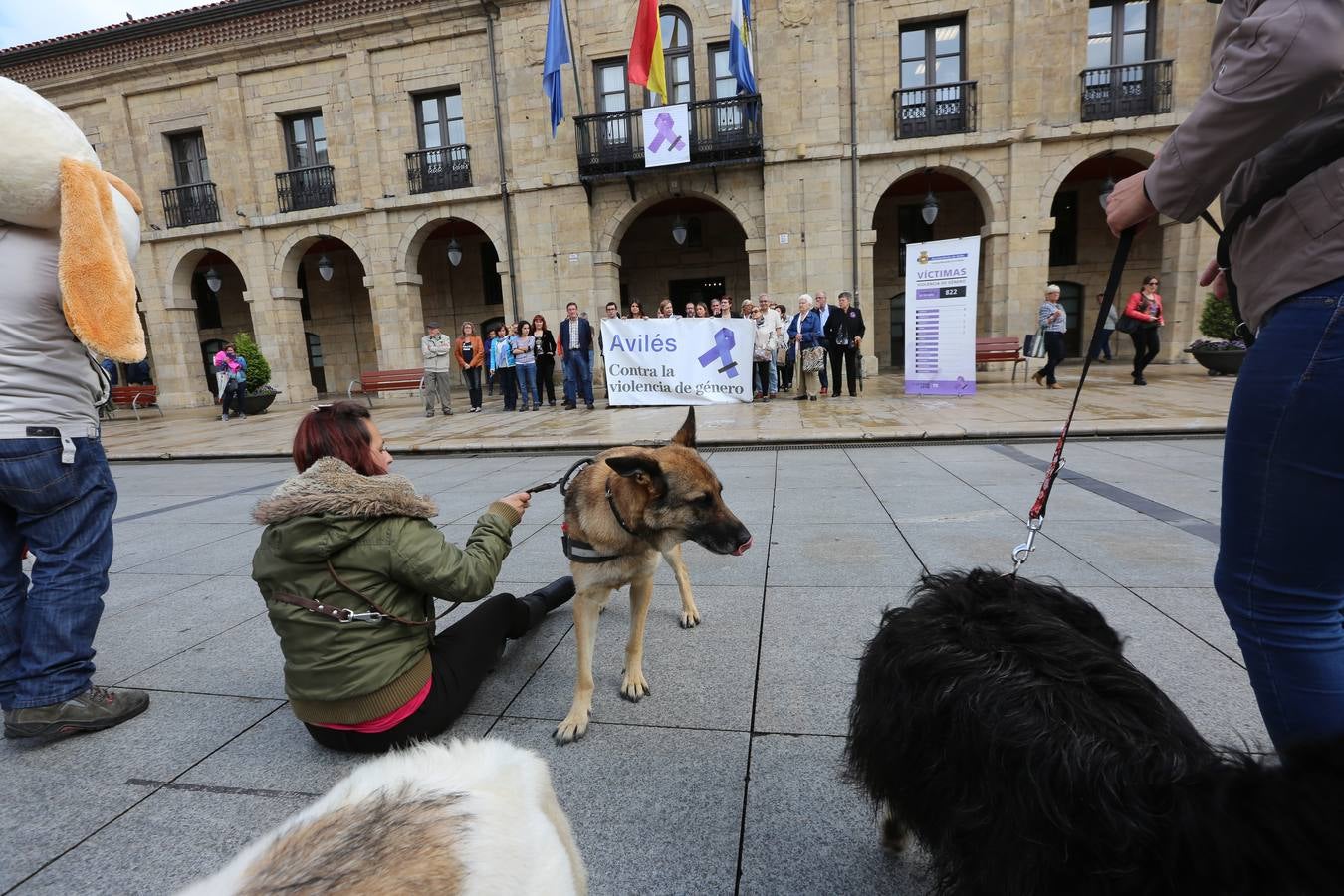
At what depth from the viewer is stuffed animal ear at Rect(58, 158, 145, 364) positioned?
2189 mm

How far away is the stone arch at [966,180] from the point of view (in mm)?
15398

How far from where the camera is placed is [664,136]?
597 inches

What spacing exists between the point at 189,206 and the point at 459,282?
854 cm

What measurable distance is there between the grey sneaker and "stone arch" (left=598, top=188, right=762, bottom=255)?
51.5 feet

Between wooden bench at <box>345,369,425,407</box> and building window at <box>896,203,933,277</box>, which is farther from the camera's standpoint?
building window at <box>896,203,933,277</box>

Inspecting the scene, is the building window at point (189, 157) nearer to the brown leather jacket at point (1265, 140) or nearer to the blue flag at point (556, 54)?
the blue flag at point (556, 54)

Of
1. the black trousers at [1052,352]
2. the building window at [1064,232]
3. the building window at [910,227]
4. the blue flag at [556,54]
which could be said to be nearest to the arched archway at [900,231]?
the building window at [910,227]

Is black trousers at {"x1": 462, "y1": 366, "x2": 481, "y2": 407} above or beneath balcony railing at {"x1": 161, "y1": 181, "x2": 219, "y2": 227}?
beneath

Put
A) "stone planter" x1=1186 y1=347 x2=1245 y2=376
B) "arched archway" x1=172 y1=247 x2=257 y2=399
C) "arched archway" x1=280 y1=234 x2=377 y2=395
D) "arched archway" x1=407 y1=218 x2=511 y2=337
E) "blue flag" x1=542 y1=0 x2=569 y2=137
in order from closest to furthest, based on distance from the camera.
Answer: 1. "stone planter" x1=1186 y1=347 x2=1245 y2=376
2. "blue flag" x1=542 y1=0 x2=569 y2=137
3. "arched archway" x1=407 y1=218 x2=511 y2=337
4. "arched archway" x1=280 y1=234 x2=377 y2=395
5. "arched archway" x1=172 y1=247 x2=257 y2=399

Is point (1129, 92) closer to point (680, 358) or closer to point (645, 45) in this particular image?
point (645, 45)

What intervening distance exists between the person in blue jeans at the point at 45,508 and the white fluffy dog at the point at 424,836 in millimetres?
2195

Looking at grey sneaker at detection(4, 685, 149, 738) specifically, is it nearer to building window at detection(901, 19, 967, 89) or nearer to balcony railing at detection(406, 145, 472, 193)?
balcony railing at detection(406, 145, 472, 193)

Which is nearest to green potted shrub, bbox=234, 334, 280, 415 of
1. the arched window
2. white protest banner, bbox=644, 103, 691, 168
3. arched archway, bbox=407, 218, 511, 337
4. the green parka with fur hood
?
arched archway, bbox=407, 218, 511, 337

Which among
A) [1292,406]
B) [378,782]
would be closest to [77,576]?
[378,782]
